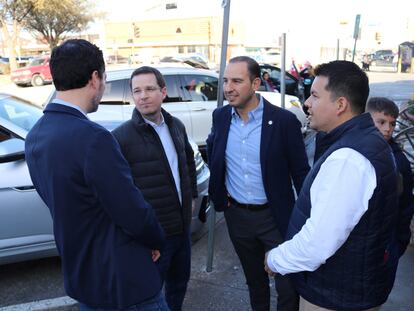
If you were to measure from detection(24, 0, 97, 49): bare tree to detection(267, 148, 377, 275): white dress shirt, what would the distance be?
31.5 m

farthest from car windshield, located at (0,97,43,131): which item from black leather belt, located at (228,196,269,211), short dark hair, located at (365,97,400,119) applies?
short dark hair, located at (365,97,400,119)

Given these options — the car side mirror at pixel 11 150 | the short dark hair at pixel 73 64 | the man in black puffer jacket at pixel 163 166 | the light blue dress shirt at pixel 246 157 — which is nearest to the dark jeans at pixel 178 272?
the man in black puffer jacket at pixel 163 166

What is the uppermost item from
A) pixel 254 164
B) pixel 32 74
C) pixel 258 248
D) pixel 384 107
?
pixel 384 107

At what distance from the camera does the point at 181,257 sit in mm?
2781

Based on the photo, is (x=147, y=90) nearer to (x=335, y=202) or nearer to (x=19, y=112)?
(x=335, y=202)

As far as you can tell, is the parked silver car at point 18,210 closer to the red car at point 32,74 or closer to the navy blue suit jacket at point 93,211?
the navy blue suit jacket at point 93,211

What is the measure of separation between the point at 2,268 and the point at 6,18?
28105 mm

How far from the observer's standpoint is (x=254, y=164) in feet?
8.38

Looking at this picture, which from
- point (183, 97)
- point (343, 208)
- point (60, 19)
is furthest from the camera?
point (60, 19)

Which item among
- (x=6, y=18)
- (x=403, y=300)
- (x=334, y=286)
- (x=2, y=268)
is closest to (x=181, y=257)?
(x=334, y=286)

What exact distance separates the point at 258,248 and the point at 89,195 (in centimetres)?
150

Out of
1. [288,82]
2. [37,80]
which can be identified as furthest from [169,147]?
[37,80]

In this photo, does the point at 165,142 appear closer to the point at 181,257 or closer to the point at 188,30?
the point at 181,257

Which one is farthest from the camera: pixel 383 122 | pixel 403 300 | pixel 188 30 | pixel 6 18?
pixel 188 30
